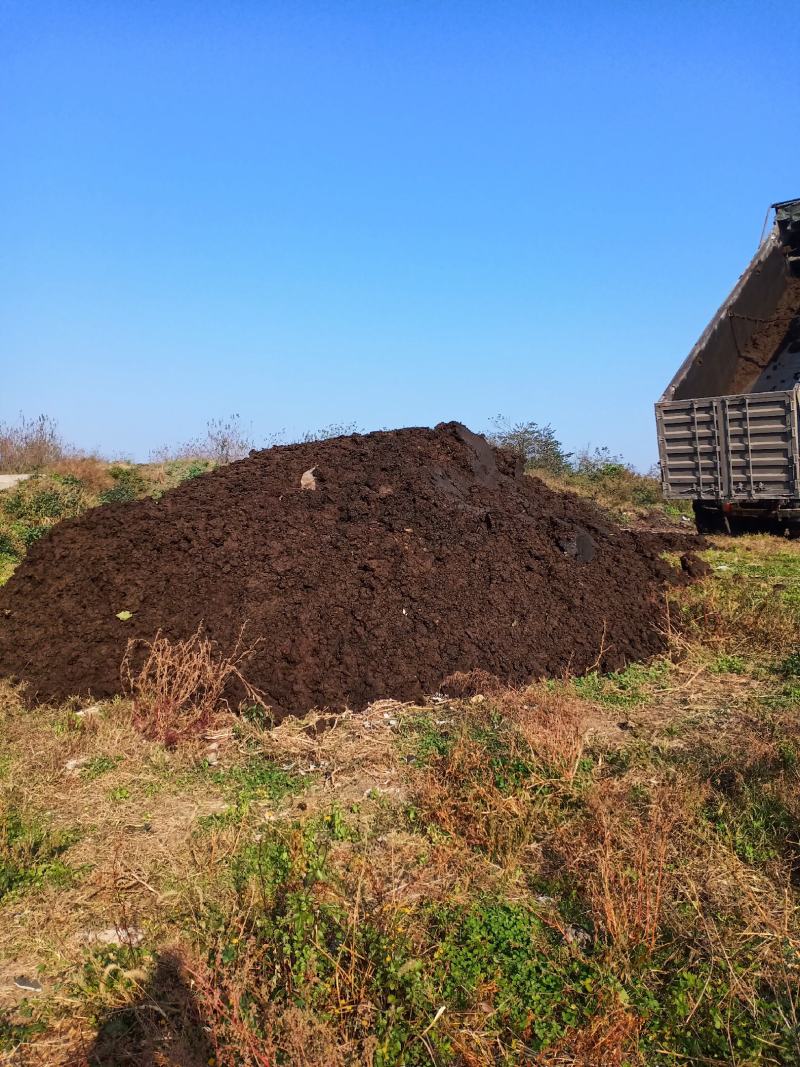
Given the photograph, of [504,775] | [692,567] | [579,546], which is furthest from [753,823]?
[692,567]

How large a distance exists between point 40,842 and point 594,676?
13.3 ft

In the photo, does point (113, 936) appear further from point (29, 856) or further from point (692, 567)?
point (692, 567)

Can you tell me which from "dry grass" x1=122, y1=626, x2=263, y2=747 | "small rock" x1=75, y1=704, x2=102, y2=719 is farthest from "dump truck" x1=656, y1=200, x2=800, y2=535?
"small rock" x1=75, y1=704, x2=102, y2=719

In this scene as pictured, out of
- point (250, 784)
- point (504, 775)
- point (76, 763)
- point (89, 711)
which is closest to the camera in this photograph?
point (504, 775)

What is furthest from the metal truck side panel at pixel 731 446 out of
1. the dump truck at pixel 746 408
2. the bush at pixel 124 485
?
the bush at pixel 124 485

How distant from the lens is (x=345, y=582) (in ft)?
22.4

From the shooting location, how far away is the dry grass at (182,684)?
5.37 metres

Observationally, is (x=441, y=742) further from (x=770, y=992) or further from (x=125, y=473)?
(x=125, y=473)

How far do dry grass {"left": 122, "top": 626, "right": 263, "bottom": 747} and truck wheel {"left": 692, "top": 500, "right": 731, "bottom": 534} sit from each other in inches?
341

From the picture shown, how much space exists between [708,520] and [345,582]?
7897 millimetres

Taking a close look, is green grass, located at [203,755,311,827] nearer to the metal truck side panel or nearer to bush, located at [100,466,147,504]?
the metal truck side panel

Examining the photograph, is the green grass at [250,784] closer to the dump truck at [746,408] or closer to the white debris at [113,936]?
the white debris at [113,936]

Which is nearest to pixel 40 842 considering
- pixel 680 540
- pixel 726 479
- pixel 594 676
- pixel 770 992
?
pixel 770 992

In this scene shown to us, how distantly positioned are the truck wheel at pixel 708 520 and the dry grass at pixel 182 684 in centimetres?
867
